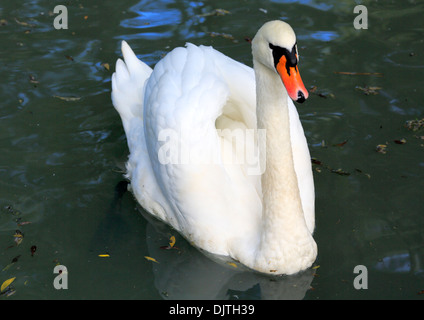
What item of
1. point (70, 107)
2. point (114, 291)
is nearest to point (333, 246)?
point (114, 291)

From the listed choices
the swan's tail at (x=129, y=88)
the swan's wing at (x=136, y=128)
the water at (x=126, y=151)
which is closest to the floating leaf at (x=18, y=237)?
the water at (x=126, y=151)

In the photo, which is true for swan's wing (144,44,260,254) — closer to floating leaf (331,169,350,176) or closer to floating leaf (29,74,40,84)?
floating leaf (331,169,350,176)

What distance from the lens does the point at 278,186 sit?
465cm

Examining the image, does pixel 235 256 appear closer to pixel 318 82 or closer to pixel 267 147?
pixel 267 147

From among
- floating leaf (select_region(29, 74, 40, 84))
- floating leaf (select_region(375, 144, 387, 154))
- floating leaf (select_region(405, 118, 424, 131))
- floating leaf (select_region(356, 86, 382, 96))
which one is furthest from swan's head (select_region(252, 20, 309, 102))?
floating leaf (select_region(29, 74, 40, 84))

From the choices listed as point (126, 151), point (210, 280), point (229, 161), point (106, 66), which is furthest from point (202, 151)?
point (106, 66)

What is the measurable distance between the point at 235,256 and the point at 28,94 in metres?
3.30

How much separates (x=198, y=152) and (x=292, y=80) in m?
1.15

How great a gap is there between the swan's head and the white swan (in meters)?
0.01

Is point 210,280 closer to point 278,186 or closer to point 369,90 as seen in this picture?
point 278,186

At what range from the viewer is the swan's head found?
13.0 feet

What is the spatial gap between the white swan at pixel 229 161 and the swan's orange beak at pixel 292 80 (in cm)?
5

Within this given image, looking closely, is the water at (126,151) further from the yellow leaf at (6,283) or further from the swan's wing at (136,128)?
the swan's wing at (136,128)

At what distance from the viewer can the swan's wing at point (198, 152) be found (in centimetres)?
488
